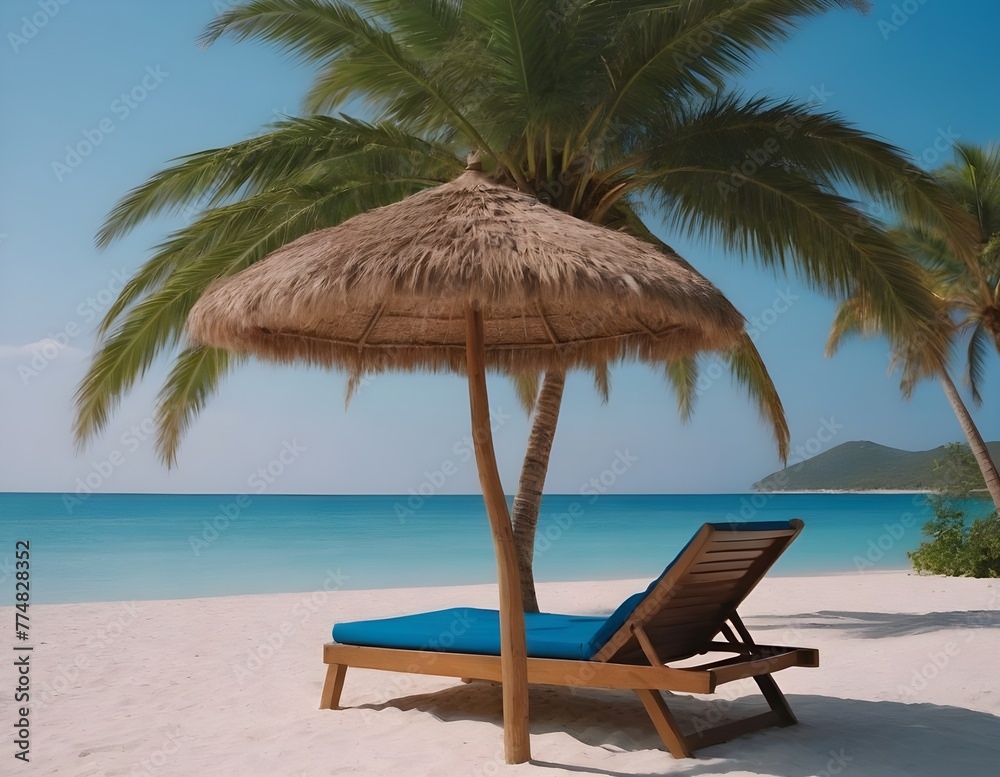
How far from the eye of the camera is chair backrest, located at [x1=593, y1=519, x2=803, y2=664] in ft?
12.7

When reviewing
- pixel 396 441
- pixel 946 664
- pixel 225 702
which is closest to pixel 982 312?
pixel 946 664

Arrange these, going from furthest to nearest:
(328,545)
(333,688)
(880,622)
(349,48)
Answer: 1. (328,545)
2. (880,622)
3. (349,48)
4. (333,688)

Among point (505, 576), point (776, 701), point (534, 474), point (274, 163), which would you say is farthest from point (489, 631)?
point (274, 163)

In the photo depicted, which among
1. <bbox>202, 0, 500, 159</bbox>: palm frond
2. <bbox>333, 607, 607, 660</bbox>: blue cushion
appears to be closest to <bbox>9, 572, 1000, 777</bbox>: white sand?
<bbox>333, 607, 607, 660</bbox>: blue cushion

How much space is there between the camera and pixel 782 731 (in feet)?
14.4

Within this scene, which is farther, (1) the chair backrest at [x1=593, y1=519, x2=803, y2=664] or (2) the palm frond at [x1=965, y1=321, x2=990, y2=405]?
(2) the palm frond at [x1=965, y1=321, x2=990, y2=405]

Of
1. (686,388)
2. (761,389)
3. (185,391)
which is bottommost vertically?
(185,391)

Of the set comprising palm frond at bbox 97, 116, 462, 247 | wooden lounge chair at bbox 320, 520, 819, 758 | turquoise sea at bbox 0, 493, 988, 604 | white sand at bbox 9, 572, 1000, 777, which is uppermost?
palm frond at bbox 97, 116, 462, 247

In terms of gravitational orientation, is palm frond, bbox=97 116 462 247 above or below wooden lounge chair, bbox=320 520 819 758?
above

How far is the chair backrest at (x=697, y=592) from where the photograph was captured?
3.88m

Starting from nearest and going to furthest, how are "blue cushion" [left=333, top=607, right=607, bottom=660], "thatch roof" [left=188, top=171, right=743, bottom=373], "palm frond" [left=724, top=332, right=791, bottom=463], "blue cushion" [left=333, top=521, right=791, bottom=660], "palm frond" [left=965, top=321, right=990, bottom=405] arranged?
1. "thatch roof" [left=188, top=171, right=743, bottom=373]
2. "blue cushion" [left=333, top=521, right=791, bottom=660]
3. "blue cushion" [left=333, top=607, right=607, bottom=660]
4. "palm frond" [left=724, top=332, right=791, bottom=463]
5. "palm frond" [left=965, top=321, right=990, bottom=405]

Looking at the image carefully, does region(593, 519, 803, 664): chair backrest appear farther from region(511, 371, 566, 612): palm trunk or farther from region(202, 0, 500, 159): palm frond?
region(202, 0, 500, 159): palm frond

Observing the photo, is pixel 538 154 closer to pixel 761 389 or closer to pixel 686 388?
pixel 761 389

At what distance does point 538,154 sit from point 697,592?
417cm
